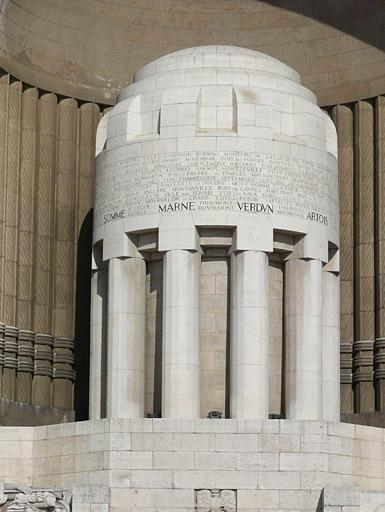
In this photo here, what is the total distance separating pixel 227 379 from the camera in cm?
3772

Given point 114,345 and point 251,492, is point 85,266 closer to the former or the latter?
point 114,345

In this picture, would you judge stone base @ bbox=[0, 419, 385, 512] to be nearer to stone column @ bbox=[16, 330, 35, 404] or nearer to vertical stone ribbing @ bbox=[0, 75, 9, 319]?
stone column @ bbox=[16, 330, 35, 404]

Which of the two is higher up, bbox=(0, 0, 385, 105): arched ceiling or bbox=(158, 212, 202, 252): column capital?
bbox=(0, 0, 385, 105): arched ceiling

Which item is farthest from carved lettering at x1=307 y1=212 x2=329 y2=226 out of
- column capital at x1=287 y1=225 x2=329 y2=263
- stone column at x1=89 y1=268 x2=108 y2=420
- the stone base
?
the stone base

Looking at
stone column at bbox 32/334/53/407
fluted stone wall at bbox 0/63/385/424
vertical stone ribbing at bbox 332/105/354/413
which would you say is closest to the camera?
stone column at bbox 32/334/53/407

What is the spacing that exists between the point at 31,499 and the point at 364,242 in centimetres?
1287

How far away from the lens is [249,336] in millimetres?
36938

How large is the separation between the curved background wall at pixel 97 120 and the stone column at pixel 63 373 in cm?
6

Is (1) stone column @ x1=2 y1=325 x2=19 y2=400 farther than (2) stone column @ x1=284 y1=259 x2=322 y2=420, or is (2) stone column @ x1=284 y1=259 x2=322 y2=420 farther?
(1) stone column @ x1=2 y1=325 x2=19 y2=400

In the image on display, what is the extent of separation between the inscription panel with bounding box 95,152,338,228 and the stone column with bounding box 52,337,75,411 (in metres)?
6.06

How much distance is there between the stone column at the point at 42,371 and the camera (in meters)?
42.7

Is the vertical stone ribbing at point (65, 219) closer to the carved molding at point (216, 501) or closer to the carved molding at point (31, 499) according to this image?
the carved molding at point (31, 499)

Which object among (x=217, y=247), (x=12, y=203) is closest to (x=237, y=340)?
(x=217, y=247)

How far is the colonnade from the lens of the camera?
36781 millimetres
